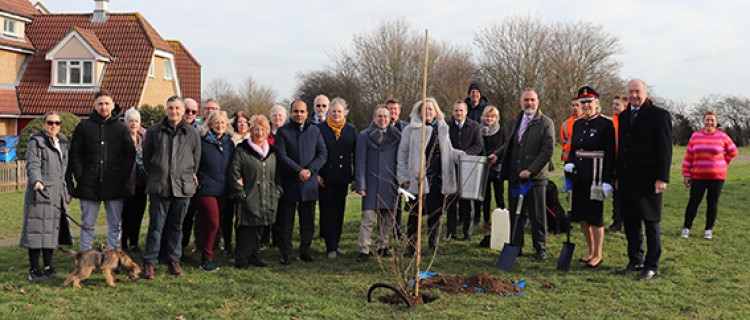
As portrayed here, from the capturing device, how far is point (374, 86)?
123ft

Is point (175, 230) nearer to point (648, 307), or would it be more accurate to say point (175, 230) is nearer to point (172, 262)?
Answer: point (172, 262)

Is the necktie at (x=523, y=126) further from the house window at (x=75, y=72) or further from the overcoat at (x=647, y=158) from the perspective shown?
the house window at (x=75, y=72)

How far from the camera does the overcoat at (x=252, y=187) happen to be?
264 inches

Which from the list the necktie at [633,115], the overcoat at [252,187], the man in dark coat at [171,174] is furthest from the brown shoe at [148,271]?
the necktie at [633,115]

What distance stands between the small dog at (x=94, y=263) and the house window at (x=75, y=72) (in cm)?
2353

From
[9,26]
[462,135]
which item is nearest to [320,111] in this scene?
[462,135]

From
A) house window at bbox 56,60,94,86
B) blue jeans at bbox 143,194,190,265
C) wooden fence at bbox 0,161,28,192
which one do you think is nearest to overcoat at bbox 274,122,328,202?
blue jeans at bbox 143,194,190,265

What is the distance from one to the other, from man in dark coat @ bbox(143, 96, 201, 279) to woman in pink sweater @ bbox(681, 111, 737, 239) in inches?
290

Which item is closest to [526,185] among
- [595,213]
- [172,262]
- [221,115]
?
[595,213]

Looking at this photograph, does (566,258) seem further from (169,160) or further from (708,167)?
(169,160)

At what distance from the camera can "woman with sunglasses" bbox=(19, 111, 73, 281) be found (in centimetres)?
606

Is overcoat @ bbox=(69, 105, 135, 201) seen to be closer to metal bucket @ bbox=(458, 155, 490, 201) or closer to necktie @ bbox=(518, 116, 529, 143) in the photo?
metal bucket @ bbox=(458, 155, 490, 201)

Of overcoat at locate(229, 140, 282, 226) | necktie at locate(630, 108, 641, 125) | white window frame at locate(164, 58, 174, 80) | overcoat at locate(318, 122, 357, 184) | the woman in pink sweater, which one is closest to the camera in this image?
necktie at locate(630, 108, 641, 125)

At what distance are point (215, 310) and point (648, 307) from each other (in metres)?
4.01
